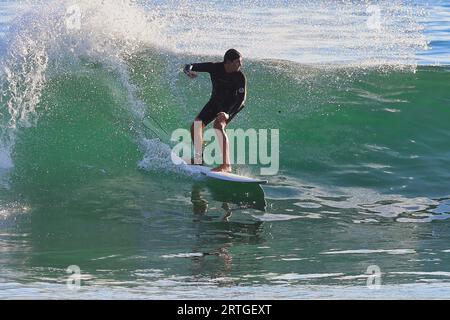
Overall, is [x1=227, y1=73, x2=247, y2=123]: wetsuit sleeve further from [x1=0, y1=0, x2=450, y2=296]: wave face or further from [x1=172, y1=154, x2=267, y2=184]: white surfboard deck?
[x1=0, y1=0, x2=450, y2=296]: wave face

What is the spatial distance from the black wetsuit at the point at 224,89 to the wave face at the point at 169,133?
913mm

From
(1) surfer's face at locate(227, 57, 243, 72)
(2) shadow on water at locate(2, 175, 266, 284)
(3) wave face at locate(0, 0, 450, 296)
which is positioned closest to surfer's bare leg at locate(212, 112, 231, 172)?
(2) shadow on water at locate(2, 175, 266, 284)

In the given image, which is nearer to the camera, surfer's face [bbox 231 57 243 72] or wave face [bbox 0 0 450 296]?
wave face [bbox 0 0 450 296]

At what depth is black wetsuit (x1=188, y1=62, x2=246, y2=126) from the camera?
11266mm

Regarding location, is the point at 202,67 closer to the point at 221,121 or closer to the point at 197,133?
the point at 221,121

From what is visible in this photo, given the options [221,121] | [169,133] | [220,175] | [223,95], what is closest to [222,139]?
[221,121]

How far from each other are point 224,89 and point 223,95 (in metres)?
0.07

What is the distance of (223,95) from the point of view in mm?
11398

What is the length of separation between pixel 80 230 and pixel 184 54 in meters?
7.10

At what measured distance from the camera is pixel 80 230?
1001cm

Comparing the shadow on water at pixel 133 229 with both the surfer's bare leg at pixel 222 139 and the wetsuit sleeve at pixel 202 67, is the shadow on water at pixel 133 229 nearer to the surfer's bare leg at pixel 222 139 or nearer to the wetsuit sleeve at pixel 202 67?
the surfer's bare leg at pixel 222 139

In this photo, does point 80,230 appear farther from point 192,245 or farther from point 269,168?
point 269,168

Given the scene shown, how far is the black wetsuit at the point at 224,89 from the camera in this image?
11.3 m
